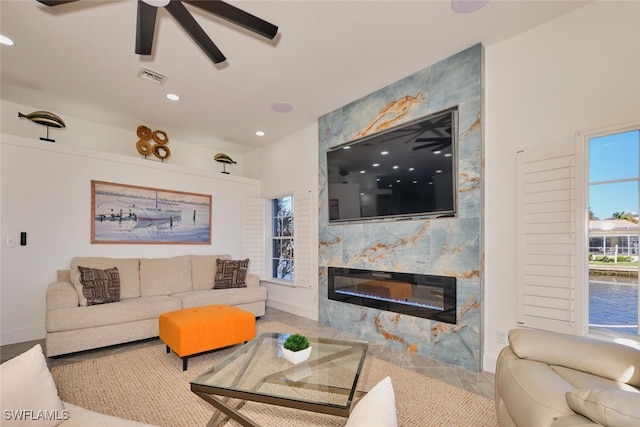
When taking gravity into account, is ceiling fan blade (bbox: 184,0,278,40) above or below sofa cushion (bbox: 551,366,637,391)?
above

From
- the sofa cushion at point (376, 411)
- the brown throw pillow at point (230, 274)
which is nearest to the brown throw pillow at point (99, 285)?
the brown throw pillow at point (230, 274)

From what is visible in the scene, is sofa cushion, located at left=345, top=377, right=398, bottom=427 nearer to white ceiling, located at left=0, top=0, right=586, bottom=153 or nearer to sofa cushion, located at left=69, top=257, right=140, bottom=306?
white ceiling, located at left=0, top=0, right=586, bottom=153

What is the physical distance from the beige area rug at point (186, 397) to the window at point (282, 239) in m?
2.38

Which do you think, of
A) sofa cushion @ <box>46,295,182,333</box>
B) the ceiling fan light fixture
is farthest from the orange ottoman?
the ceiling fan light fixture

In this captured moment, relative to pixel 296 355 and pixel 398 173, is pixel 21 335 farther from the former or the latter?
pixel 398 173

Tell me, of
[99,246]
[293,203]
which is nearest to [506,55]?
[293,203]

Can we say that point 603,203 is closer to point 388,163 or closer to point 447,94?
point 447,94

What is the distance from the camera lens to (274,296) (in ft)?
16.5

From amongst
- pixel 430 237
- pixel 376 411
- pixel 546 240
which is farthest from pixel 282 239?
pixel 376 411

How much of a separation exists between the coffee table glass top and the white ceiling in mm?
2518

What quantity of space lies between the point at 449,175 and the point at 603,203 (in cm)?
110

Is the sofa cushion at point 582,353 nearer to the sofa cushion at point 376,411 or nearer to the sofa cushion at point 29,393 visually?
the sofa cushion at point 376,411

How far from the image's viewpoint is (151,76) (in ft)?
10.2

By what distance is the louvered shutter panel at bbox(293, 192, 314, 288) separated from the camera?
4.39m
